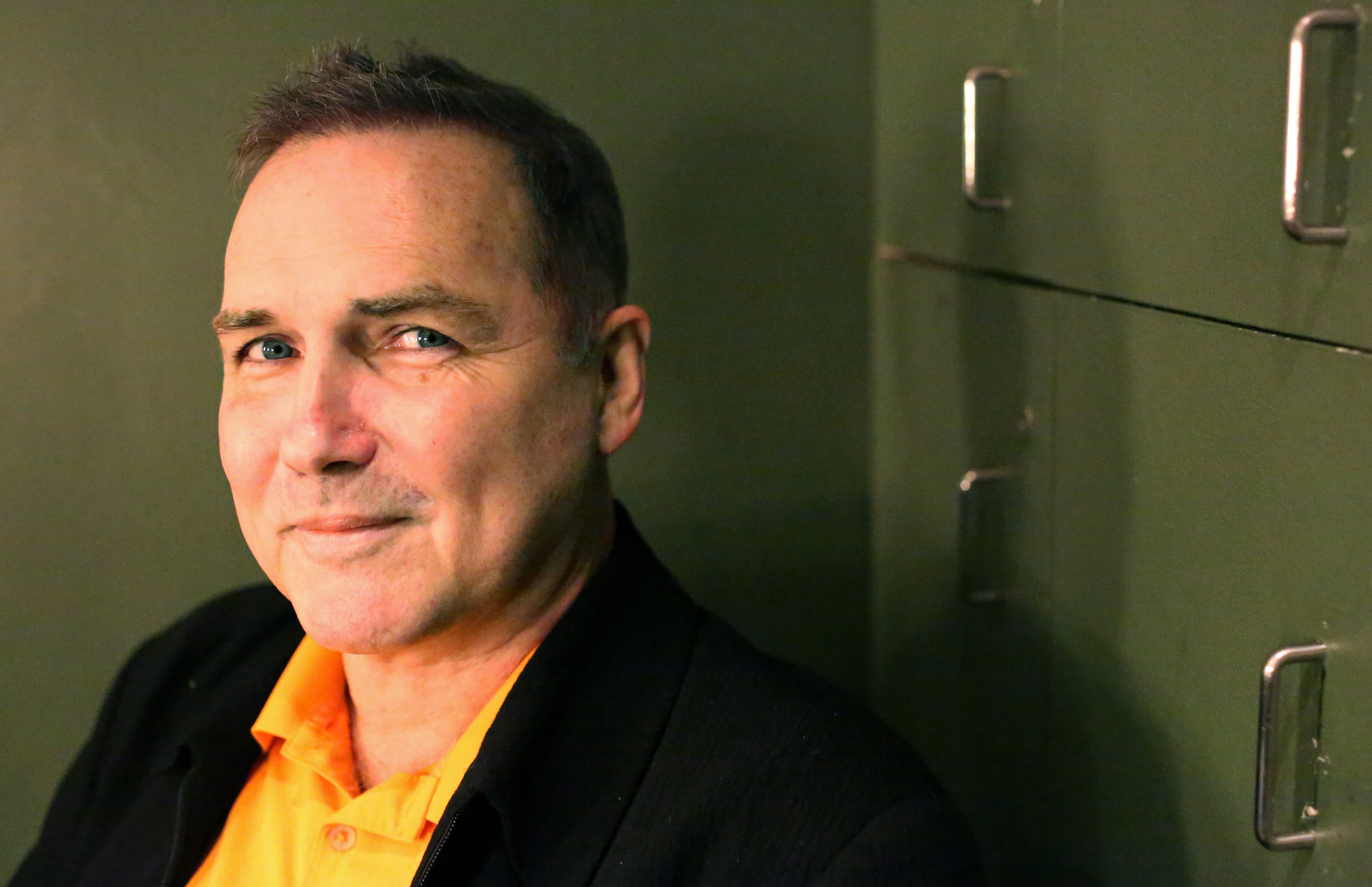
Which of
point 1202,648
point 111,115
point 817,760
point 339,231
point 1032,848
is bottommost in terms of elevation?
point 1032,848

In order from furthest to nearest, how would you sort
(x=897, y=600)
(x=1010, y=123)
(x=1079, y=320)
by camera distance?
(x=897, y=600)
(x=1010, y=123)
(x=1079, y=320)

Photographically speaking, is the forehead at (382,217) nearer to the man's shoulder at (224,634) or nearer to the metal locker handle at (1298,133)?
the man's shoulder at (224,634)

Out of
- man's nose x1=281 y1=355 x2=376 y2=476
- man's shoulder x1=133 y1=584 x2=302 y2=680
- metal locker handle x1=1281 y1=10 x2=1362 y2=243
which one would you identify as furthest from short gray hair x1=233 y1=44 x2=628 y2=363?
metal locker handle x1=1281 y1=10 x2=1362 y2=243

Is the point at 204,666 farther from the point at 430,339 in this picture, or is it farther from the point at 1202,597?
the point at 1202,597

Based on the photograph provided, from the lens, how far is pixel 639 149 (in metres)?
1.87

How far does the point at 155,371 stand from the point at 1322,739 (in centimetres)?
148

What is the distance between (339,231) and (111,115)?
65 cm

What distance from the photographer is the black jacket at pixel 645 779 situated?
1.18 metres

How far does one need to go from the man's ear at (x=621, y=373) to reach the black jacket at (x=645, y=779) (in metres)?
0.12

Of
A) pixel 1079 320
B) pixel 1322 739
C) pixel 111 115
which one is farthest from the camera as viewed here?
pixel 111 115

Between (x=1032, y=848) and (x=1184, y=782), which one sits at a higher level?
(x=1184, y=782)

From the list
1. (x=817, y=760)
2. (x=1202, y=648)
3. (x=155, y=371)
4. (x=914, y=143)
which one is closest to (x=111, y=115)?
(x=155, y=371)

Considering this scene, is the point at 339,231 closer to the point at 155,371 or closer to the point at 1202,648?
the point at 155,371

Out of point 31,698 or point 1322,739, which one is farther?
point 31,698
